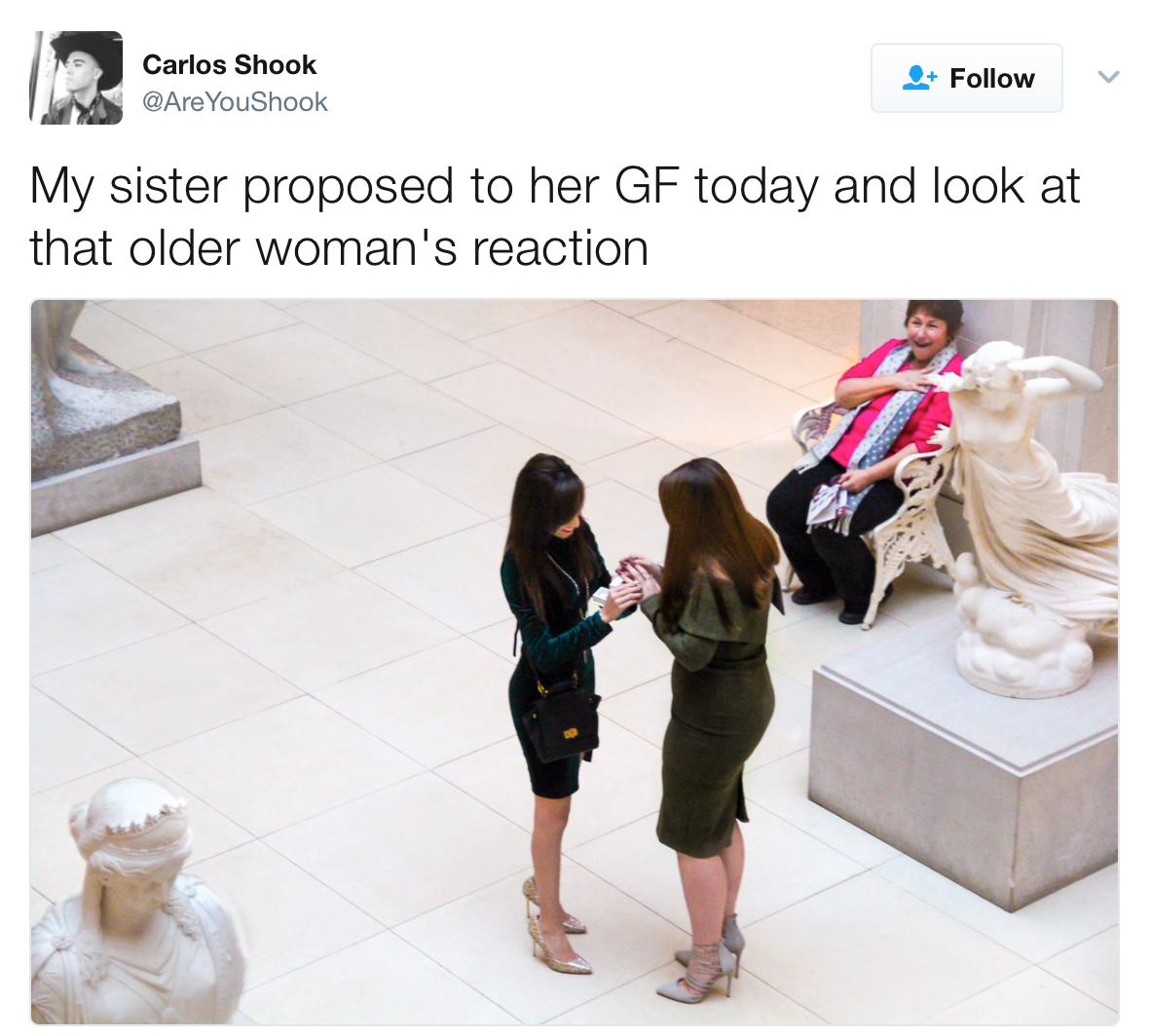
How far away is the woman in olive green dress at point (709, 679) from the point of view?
392 centimetres

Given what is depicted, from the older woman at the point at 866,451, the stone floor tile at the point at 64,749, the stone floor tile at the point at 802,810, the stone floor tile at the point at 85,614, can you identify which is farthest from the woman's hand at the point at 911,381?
the stone floor tile at the point at 64,749

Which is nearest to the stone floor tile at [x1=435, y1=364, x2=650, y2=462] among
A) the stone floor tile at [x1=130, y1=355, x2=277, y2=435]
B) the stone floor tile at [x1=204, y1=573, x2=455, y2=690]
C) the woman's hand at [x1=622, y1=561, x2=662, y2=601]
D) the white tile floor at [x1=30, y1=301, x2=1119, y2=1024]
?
the white tile floor at [x1=30, y1=301, x2=1119, y2=1024]

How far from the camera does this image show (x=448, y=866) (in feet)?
16.4

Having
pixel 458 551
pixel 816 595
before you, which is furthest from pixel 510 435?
pixel 816 595

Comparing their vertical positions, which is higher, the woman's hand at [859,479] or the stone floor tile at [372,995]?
the woman's hand at [859,479]

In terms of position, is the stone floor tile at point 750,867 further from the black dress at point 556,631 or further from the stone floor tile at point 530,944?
the black dress at point 556,631

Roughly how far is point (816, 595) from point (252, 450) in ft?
8.21

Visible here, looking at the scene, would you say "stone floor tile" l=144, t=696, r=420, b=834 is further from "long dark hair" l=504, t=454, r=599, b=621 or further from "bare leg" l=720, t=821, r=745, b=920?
"long dark hair" l=504, t=454, r=599, b=621

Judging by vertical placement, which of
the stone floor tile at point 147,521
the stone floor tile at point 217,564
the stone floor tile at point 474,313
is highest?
the stone floor tile at point 474,313

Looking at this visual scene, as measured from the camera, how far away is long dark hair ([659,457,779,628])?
3875 millimetres

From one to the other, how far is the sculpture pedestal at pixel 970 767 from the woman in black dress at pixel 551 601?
1034mm

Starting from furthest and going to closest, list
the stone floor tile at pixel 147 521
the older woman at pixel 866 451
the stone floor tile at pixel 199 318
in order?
the stone floor tile at pixel 199 318, the stone floor tile at pixel 147 521, the older woman at pixel 866 451

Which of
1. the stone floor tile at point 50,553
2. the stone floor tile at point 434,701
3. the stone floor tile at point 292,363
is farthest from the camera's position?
the stone floor tile at point 292,363
